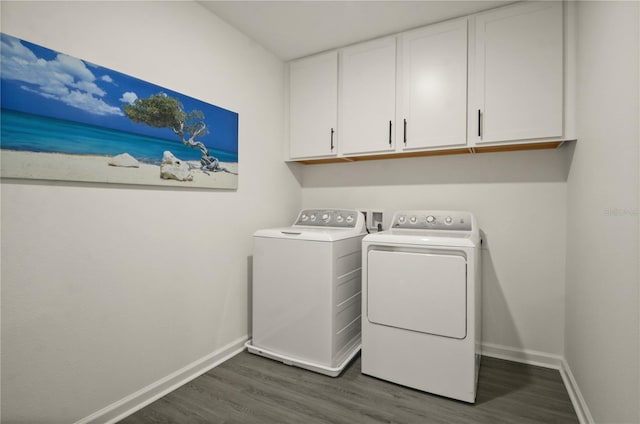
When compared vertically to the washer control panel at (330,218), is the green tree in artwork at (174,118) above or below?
above

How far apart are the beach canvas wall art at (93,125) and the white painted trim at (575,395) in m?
2.51

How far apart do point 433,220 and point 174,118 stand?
6.20 feet

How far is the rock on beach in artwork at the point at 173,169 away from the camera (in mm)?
1815

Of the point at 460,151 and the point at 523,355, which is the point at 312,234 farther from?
the point at 523,355

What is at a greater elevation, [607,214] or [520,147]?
[520,147]

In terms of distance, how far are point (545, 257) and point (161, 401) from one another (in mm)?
2677

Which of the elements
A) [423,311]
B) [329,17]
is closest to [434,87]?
[329,17]

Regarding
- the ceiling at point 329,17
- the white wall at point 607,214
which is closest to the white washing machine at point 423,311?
the white wall at point 607,214

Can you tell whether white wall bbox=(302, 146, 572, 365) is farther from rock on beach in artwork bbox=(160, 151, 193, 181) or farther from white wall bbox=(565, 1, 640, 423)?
rock on beach in artwork bbox=(160, 151, 193, 181)

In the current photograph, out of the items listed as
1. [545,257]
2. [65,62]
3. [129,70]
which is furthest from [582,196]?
[65,62]

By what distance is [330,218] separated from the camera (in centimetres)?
259

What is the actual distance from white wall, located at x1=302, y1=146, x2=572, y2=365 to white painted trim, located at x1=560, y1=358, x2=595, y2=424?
13cm

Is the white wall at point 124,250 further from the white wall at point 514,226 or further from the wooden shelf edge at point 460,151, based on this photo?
the white wall at point 514,226

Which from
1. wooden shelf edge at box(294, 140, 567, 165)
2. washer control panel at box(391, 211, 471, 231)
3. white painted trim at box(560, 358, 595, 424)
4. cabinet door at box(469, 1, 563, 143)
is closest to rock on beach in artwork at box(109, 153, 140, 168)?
wooden shelf edge at box(294, 140, 567, 165)
